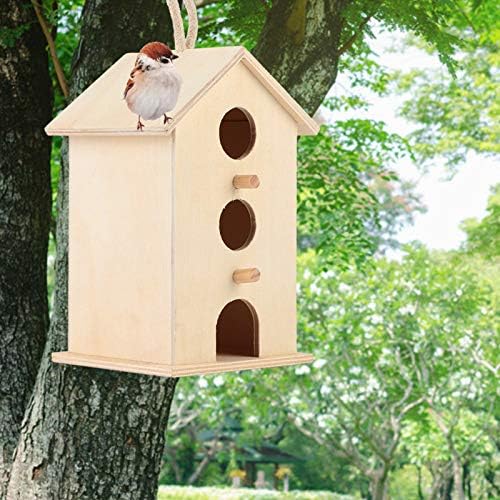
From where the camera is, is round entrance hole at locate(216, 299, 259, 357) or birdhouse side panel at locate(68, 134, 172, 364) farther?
round entrance hole at locate(216, 299, 259, 357)

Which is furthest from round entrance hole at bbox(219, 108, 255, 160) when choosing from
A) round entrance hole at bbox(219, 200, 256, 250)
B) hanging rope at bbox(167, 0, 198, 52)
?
hanging rope at bbox(167, 0, 198, 52)

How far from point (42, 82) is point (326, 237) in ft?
5.23

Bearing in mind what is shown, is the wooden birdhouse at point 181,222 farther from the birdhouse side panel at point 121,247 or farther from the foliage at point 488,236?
the foliage at point 488,236

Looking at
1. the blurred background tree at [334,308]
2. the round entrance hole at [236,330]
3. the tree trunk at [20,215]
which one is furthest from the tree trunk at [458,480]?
the round entrance hole at [236,330]

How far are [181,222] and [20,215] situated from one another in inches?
51.8

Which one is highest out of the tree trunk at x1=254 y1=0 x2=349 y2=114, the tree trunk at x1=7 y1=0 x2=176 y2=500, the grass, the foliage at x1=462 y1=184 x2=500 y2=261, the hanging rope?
the foliage at x1=462 y1=184 x2=500 y2=261

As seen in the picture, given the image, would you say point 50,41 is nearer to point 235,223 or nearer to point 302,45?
point 302,45

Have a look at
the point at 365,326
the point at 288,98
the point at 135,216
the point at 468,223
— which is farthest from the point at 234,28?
the point at 468,223

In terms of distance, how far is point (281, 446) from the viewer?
9.45 m

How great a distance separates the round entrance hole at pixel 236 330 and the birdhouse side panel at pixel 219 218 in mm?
137

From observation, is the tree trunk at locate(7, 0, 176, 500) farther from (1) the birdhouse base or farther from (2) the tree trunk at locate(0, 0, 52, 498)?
(1) the birdhouse base

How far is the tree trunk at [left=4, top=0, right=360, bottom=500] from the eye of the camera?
240cm

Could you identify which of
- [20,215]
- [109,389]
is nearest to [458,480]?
[20,215]

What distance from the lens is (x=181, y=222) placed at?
1529 millimetres
